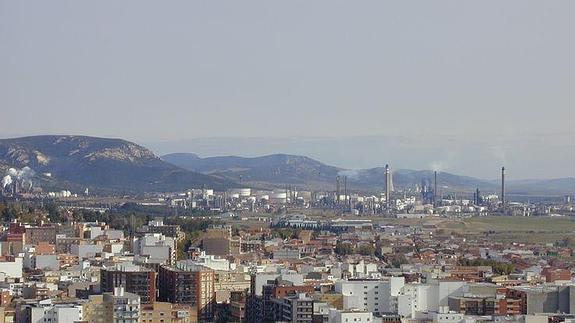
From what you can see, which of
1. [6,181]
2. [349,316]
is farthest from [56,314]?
[6,181]

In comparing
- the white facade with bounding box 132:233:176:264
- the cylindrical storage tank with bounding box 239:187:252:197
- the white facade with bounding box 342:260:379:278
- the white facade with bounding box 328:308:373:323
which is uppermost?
the cylindrical storage tank with bounding box 239:187:252:197

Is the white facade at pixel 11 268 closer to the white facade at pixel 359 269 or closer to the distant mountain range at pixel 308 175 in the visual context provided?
the white facade at pixel 359 269

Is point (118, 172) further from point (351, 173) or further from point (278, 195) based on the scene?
point (351, 173)

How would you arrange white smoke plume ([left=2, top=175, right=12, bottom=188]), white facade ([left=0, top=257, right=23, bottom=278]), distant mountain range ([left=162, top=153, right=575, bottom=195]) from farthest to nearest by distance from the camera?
distant mountain range ([left=162, top=153, right=575, bottom=195]) → white smoke plume ([left=2, top=175, right=12, bottom=188]) → white facade ([left=0, top=257, right=23, bottom=278])

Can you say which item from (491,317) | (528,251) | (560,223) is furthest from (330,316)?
(560,223)

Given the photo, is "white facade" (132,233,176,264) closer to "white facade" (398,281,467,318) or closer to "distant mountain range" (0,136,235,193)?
"white facade" (398,281,467,318)

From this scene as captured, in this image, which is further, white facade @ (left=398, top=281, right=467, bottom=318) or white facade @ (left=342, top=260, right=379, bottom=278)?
white facade @ (left=342, top=260, right=379, bottom=278)

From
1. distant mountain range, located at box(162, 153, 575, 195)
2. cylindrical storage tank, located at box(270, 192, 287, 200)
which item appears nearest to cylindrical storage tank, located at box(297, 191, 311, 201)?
cylindrical storage tank, located at box(270, 192, 287, 200)
